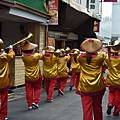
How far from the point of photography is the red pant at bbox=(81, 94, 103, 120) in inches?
245

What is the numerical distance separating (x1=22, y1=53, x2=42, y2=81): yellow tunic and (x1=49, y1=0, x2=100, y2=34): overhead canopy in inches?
304

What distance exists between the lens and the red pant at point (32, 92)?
29.7ft

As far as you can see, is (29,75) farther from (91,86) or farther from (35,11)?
(35,11)

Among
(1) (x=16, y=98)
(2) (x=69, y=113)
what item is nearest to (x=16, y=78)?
(1) (x=16, y=98)

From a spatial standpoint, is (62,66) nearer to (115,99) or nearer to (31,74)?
(31,74)

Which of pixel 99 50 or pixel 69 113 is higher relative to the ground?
pixel 99 50

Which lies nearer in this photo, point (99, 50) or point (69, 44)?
point (99, 50)

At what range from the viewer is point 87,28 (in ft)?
81.4

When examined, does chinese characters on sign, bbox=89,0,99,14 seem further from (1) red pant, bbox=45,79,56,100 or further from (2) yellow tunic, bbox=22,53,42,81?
(2) yellow tunic, bbox=22,53,42,81

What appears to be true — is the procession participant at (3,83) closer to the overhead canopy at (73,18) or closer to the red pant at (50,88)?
the red pant at (50,88)

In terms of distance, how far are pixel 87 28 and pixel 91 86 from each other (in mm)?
18721

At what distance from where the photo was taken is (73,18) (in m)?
21.3

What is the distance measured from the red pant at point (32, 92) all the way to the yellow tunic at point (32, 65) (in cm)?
21


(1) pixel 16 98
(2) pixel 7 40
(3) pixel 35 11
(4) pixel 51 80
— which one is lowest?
(1) pixel 16 98
